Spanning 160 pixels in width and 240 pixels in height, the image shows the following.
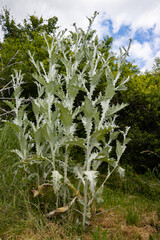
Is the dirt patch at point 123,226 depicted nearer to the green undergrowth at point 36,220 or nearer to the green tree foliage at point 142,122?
the green undergrowth at point 36,220

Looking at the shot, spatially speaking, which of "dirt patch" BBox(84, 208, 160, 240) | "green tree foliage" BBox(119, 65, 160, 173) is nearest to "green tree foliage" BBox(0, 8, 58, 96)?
"green tree foliage" BBox(119, 65, 160, 173)

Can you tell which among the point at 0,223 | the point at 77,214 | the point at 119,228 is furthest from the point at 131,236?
the point at 0,223

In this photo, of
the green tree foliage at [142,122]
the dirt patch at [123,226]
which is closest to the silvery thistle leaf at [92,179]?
the dirt patch at [123,226]

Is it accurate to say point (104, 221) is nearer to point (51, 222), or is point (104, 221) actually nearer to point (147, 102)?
point (51, 222)


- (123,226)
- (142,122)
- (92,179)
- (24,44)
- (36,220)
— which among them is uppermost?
(24,44)

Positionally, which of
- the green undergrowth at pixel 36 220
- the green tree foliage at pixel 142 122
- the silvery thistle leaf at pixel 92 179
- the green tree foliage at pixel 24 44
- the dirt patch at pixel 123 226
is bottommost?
the dirt patch at pixel 123 226

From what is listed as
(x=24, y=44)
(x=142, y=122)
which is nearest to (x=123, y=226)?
(x=142, y=122)

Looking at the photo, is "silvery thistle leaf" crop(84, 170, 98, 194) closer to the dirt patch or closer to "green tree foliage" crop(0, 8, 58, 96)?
the dirt patch

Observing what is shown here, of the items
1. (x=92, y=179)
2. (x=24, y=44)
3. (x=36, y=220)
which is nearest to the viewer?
(x=92, y=179)

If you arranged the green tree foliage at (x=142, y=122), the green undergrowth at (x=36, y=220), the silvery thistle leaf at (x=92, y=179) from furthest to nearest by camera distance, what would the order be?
the green tree foliage at (x=142, y=122)
the green undergrowth at (x=36, y=220)
the silvery thistle leaf at (x=92, y=179)

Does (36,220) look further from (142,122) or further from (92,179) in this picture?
(142,122)

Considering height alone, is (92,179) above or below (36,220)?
above

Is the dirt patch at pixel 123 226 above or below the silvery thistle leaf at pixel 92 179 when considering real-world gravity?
below

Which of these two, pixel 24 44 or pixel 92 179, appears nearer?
pixel 92 179
